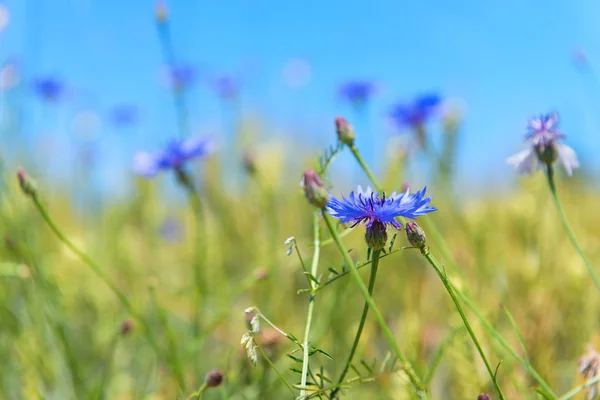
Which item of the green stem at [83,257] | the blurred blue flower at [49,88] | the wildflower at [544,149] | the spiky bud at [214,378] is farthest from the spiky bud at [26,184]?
the blurred blue flower at [49,88]

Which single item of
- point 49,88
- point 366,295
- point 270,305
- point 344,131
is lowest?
point 366,295

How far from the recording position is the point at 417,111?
44.4 inches

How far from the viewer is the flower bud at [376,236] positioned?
0.49 metres

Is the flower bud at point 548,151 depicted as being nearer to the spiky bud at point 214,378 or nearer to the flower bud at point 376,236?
the flower bud at point 376,236

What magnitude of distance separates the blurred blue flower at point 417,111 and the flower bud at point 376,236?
672 millimetres

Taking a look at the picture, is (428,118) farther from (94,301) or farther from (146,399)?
(94,301)

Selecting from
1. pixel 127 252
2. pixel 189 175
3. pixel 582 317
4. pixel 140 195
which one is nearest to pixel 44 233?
pixel 140 195

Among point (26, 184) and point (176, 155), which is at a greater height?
point (176, 155)

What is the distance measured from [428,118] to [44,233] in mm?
1480

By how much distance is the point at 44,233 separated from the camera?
6.45ft

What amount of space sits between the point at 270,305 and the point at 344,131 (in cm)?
62

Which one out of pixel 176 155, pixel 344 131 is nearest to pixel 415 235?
pixel 344 131

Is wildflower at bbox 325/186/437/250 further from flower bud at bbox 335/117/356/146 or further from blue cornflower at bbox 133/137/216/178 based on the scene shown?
blue cornflower at bbox 133/137/216/178

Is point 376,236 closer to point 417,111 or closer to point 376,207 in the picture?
point 376,207
